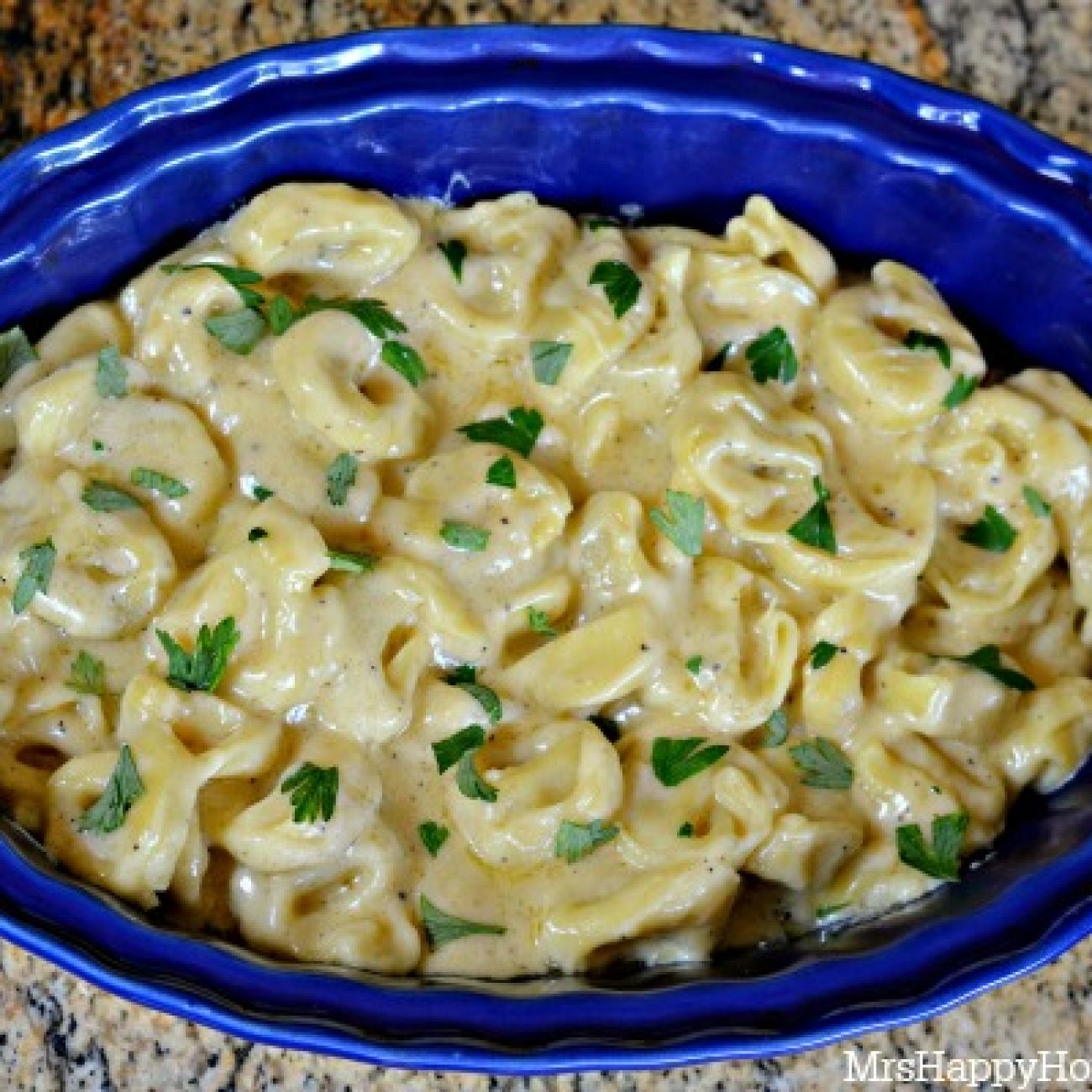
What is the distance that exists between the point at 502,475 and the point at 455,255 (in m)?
0.32

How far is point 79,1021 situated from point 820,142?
1.45 m

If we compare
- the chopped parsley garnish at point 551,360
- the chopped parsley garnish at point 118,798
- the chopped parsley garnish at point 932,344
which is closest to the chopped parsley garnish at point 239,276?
the chopped parsley garnish at point 551,360

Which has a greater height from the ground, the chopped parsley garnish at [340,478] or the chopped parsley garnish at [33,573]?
the chopped parsley garnish at [340,478]

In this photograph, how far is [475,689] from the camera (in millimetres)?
2412

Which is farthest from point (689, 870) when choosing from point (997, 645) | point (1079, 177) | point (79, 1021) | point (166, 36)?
point (166, 36)

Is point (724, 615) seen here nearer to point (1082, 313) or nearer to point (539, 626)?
point (539, 626)

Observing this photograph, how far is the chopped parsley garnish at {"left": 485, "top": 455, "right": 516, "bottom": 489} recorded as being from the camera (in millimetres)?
2422

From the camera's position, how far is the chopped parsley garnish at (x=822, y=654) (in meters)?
2.46

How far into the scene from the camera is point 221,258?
2500 mm

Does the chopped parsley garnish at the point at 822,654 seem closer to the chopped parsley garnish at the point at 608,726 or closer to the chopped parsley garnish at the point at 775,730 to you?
the chopped parsley garnish at the point at 775,730

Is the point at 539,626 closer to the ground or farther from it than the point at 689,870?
farther from it

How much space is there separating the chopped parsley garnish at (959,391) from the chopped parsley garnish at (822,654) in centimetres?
35

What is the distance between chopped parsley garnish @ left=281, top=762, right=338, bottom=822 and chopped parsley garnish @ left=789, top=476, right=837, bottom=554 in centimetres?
64

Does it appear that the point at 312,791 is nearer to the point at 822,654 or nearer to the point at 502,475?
the point at 502,475
